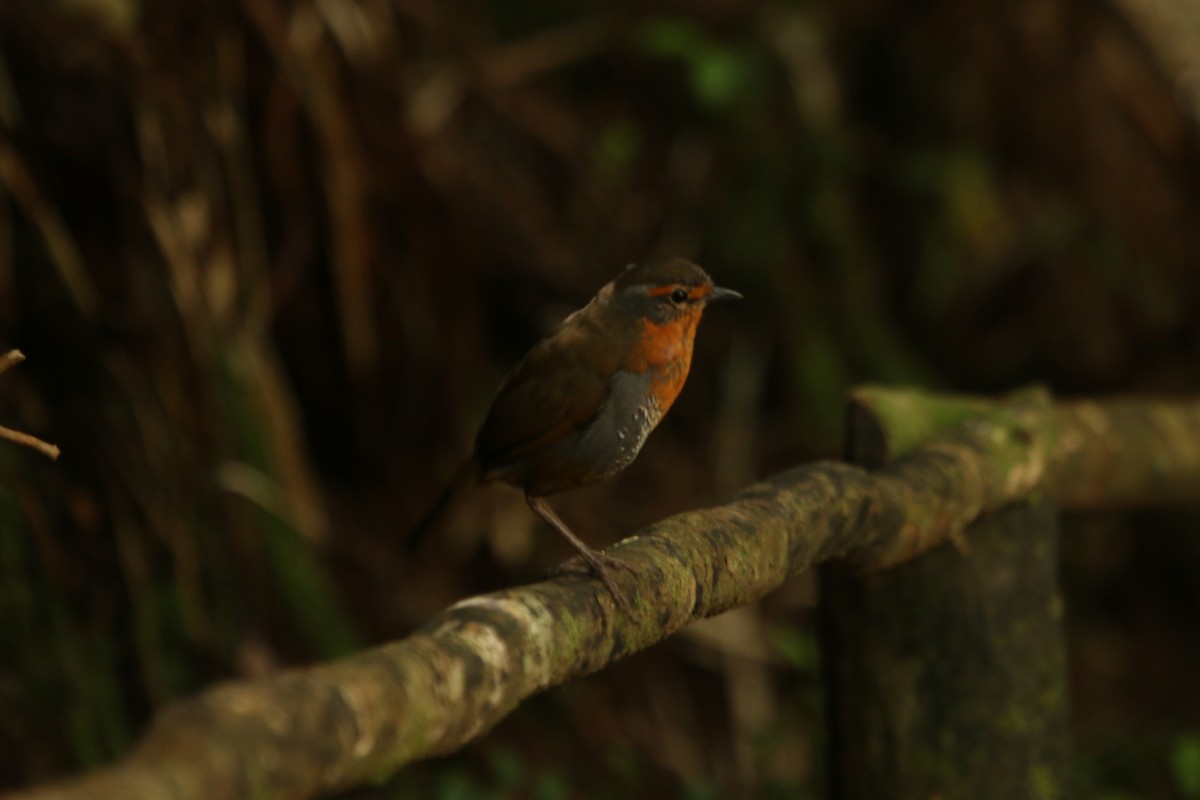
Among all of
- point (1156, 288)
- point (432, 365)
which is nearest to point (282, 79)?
point (432, 365)

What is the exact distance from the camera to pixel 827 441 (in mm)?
5523

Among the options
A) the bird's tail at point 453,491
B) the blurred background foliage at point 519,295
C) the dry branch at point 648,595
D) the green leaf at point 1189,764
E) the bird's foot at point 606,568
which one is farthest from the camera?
the blurred background foliage at point 519,295

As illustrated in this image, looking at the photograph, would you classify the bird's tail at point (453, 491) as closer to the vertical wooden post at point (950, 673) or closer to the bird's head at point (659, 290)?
the bird's head at point (659, 290)

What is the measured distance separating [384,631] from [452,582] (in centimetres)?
34

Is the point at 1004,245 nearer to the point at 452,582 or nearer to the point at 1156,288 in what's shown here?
the point at 1156,288

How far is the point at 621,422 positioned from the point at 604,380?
8cm

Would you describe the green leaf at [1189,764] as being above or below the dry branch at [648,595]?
below

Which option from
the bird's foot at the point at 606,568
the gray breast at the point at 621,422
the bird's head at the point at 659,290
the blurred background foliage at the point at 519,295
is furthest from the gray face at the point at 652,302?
the blurred background foliage at the point at 519,295

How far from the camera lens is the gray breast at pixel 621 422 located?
2713mm

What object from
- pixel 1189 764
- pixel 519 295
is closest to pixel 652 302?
pixel 1189 764

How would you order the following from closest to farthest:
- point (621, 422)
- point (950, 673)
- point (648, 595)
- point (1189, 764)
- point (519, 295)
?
point (648, 595) → point (621, 422) → point (950, 673) → point (1189, 764) → point (519, 295)

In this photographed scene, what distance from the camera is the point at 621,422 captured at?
107 inches

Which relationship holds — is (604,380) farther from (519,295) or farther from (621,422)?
(519,295)

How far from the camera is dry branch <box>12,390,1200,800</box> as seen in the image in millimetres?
1325
